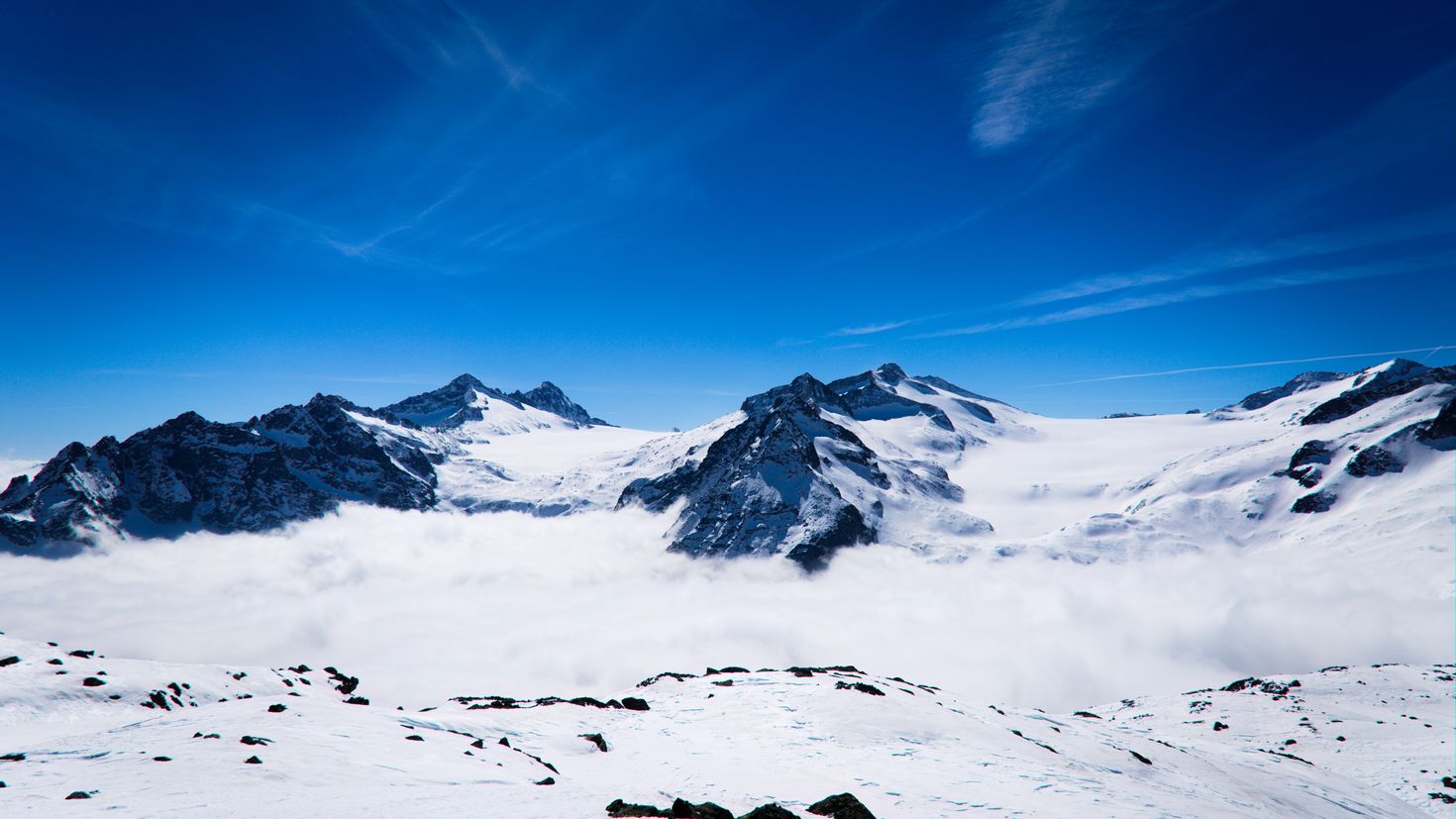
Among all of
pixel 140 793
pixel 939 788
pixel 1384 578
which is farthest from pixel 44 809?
pixel 1384 578

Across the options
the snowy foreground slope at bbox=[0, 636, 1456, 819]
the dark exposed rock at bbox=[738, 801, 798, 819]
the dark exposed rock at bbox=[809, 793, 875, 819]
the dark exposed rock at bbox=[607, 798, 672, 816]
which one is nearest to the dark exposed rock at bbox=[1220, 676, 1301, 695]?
the snowy foreground slope at bbox=[0, 636, 1456, 819]

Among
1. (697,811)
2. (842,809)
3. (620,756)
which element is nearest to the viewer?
(697,811)

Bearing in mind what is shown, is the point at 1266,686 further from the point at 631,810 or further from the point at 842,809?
the point at 631,810

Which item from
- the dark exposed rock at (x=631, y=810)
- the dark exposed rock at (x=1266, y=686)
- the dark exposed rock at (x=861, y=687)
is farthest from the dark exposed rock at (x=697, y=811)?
the dark exposed rock at (x=1266, y=686)

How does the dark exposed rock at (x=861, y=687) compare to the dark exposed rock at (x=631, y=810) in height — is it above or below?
below

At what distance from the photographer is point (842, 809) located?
788 inches

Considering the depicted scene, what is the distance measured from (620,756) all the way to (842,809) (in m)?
13.9

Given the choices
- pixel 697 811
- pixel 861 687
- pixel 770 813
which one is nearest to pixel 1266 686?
pixel 861 687

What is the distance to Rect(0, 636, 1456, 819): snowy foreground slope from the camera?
19.0 metres

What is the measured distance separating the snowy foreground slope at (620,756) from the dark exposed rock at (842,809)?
0.14 metres

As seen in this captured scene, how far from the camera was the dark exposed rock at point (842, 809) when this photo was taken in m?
19.7

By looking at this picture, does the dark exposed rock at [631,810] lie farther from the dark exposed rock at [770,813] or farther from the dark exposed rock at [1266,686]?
the dark exposed rock at [1266,686]

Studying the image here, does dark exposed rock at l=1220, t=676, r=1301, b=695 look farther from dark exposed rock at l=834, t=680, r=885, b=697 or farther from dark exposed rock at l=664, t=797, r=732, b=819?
dark exposed rock at l=664, t=797, r=732, b=819

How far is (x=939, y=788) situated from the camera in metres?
24.7
